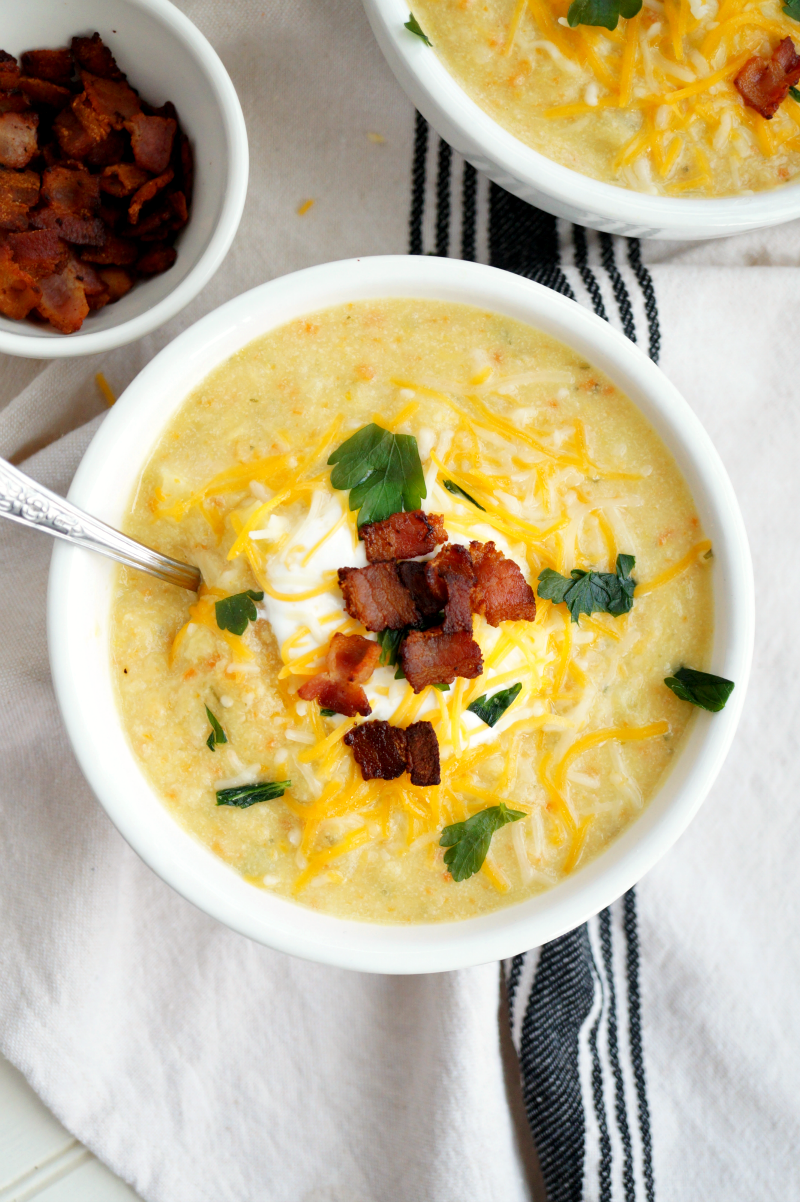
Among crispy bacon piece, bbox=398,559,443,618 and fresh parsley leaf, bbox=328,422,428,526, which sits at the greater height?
fresh parsley leaf, bbox=328,422,428,526

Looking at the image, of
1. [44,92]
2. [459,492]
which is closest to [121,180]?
[44,92]

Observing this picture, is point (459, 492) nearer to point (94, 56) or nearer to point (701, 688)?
point (701, 688)

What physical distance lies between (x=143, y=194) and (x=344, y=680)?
1.40m

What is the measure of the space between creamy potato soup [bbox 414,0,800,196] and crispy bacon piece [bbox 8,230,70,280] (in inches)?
41.5

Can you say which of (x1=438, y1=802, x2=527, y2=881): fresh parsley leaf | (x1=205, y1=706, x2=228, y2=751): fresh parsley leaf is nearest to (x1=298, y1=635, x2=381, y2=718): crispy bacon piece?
(x1=205, y1=706, x2=228, y2=751): fresh parsley leaf

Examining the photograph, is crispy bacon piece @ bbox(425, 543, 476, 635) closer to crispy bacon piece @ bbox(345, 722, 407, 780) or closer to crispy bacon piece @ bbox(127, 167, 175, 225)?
crispy bacon piece @ bbox(345, 722, 407, 780)

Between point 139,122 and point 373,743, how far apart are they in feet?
5.51

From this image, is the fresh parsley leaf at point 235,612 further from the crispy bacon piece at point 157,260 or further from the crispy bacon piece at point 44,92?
the crispy bacon piece at point 44,92

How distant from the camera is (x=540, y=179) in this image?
231 cm

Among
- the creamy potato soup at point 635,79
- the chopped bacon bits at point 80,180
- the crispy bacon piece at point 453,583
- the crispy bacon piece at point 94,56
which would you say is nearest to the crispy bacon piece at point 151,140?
the chopped bacon bits at point 80,180

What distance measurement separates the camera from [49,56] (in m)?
2.46

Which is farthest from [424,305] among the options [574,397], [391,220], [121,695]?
[121,695]

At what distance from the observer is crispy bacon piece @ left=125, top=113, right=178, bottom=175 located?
2443 millimetres

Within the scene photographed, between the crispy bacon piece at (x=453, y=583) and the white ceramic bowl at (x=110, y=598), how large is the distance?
589 millimetres
